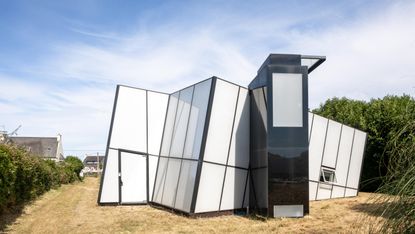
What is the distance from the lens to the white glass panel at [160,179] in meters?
14.2

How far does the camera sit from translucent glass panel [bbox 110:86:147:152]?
14.5m

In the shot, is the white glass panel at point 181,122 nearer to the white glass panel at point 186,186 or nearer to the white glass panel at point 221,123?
the white glass panel at point 186,186

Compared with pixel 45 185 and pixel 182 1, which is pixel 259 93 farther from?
pixel 45 185

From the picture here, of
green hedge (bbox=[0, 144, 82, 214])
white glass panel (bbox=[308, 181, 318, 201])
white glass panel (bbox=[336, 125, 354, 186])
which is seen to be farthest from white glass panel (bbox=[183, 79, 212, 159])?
white glass panel (bbox=[336, 125, 354, 186])

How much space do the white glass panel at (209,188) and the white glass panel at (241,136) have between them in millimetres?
636

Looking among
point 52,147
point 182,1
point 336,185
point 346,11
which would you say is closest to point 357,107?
point 336,185

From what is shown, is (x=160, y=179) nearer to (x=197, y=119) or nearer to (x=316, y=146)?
(x=197, y=119)

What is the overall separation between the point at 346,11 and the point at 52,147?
51.3 meters

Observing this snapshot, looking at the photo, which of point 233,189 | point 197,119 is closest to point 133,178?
point 197,119

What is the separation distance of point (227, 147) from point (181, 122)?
244 centimetres

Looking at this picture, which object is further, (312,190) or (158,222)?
(312,190)

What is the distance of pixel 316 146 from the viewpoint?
15.0 meters

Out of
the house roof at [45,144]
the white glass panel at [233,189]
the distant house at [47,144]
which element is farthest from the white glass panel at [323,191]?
the house roof at [45,144]

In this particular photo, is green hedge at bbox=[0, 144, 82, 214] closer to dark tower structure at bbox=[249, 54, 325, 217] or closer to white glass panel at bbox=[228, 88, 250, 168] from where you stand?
white glass panel at bbox=[228, 88, 250, 168]
